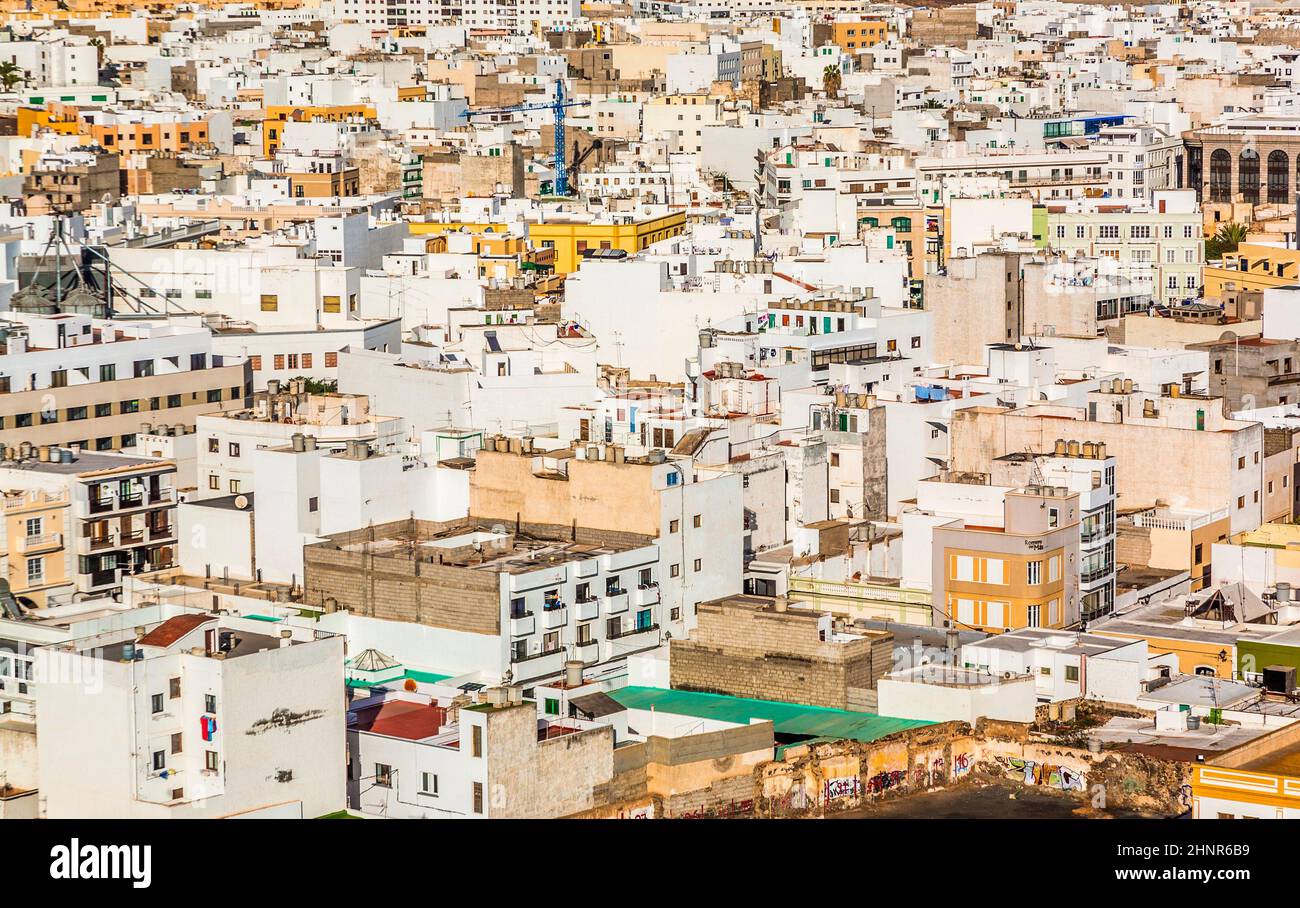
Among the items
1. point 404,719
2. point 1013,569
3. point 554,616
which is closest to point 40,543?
point 554,616

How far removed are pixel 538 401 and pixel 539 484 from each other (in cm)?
554

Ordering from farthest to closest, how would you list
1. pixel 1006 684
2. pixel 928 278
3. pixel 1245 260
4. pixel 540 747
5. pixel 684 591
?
pixel 1245 260
pixel 928 278
pixel 684 591
pixel 1006 684
pixel 540 747

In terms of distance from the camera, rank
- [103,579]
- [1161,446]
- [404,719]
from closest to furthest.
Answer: [404,719], [103,579], [1161,446]

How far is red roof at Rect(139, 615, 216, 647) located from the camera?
14.0 m

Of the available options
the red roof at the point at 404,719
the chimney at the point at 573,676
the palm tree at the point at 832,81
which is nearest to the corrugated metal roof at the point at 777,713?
the chimney at the point at 573,676

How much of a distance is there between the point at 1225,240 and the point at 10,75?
37687mm

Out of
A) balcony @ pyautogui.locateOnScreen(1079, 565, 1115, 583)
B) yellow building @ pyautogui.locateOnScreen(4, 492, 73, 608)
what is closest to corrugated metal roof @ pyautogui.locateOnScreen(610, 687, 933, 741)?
balcony @ pyautogui.locateOnScreen(1079, 565, 1115, 583)

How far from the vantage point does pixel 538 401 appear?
25594 millimetres

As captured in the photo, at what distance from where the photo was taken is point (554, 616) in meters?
18.0

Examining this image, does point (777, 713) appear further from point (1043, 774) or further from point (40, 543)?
point (40, 543)

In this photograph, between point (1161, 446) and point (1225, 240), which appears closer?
point (1161, 446)

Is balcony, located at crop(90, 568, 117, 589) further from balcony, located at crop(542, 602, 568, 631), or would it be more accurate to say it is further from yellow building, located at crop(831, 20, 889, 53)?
yellow building, located at crop(831, 20, 889, 53)
